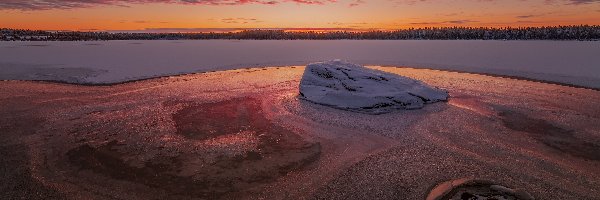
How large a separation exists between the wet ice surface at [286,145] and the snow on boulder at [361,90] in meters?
0.31

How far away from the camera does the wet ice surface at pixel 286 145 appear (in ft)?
12.2

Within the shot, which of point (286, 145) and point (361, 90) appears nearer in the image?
point (286, 145)

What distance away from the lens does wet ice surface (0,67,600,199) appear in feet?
12.2

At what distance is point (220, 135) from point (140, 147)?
105cm

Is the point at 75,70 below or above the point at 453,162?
above

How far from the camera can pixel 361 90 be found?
7.69 metres

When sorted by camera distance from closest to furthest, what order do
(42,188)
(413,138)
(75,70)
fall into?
(42,188) → (413,138) → (75,70)

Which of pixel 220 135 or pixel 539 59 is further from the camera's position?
pixel 539 59

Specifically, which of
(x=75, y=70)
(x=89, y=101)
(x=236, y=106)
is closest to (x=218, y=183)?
(x=236, y=106)

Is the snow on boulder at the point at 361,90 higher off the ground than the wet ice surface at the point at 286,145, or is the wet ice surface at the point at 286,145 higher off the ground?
the snow on boulder at the point at 361,90

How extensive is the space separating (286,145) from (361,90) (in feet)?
10.5

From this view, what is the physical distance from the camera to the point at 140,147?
484 centimetres

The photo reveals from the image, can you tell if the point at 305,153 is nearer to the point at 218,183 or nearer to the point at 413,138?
the point at 218,183

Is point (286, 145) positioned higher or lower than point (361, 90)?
lower
